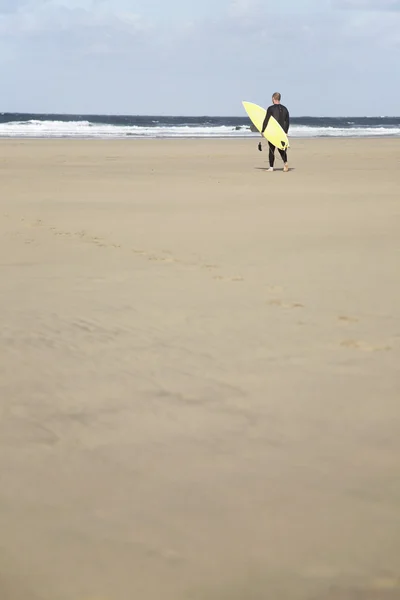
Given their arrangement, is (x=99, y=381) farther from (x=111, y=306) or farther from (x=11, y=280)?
(x=11, y=280)

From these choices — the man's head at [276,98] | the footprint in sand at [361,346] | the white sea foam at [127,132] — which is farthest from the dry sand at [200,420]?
the white sea foam at [127,132]

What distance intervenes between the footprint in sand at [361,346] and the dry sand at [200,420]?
14mm

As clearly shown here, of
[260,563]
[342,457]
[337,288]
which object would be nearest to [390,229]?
[337,288]

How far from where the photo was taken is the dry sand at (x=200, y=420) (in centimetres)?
177

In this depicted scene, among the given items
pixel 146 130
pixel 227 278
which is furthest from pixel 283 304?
pixel 146 130

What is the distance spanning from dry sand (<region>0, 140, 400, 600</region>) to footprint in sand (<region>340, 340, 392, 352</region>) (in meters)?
0.01

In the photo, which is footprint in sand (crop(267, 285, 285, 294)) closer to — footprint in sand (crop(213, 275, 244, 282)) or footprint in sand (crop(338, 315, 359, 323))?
footprint in sand (crop(213, 275, 244, 282))

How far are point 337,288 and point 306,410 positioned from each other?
6.43 ft

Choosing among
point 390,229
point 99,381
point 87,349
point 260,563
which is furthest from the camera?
point 390,229

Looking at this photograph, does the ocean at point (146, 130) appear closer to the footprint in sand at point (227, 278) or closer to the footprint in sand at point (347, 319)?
the footprint in sand at point (227, 278)

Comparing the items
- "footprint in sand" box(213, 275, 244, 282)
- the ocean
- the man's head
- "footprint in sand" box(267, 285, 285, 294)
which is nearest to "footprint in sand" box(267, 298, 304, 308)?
"footprint in sand" box(267, 285, 285, 294)

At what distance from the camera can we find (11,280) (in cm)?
470

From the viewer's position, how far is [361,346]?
338 cm

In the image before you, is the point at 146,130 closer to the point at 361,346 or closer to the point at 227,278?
the point at 227,278
